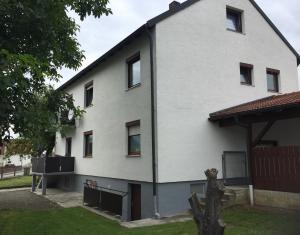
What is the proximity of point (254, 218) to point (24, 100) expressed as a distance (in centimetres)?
711

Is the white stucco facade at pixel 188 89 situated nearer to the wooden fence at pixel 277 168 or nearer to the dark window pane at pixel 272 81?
the dark window pane at pixel 272 81

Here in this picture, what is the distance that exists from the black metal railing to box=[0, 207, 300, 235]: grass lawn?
20.1ft

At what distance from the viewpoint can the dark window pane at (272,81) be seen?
15.9m

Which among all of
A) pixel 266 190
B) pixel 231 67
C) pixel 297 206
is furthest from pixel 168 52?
pixel 297 206

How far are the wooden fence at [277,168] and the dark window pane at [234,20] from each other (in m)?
6.18

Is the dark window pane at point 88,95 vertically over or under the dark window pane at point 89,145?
over

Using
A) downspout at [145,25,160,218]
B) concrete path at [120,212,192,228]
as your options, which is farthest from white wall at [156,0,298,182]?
concrete path at [120,212,192,228]

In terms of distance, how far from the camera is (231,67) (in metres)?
14.2

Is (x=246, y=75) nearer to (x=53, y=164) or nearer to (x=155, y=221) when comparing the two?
(x=155, y=221)

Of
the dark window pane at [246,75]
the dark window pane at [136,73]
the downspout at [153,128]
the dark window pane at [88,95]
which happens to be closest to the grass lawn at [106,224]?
the downspout at [153,128]

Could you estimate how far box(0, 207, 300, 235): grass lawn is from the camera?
8.77 metres

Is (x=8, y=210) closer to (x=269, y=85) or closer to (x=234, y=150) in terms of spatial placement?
(x=234, y=150)

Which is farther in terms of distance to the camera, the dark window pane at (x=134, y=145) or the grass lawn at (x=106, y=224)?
the dark window pane at (x=134, y=145)

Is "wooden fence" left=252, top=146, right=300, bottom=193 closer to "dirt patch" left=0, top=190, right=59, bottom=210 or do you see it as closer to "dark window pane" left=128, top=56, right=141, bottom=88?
"dark window pane" left=128, top=56, right=141, bottom=88
